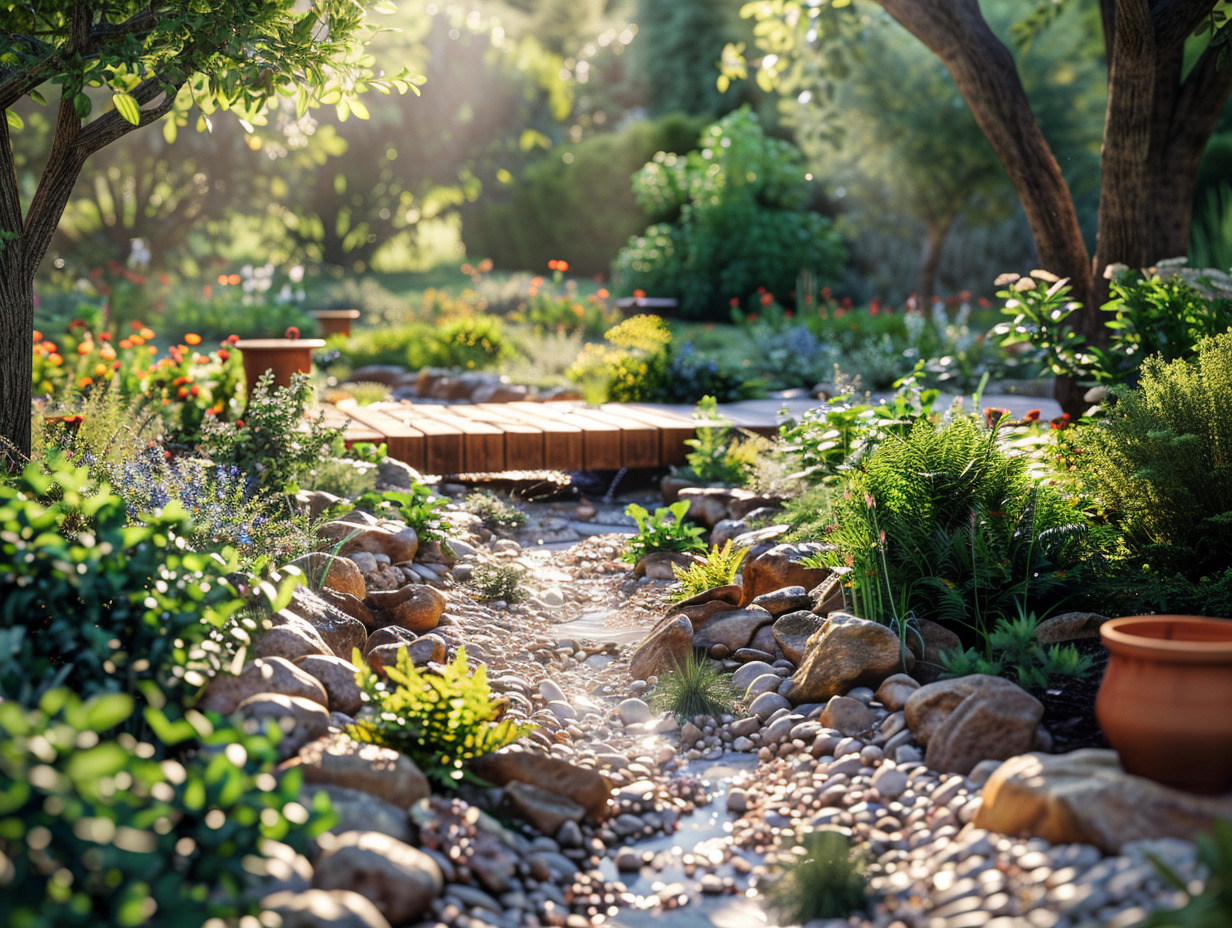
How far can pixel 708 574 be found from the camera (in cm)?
432

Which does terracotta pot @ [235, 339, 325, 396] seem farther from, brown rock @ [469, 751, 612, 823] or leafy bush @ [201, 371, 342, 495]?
brown rock @ [469, 751, 612, 823]

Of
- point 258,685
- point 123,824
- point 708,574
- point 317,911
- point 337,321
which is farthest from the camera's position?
point 337,321

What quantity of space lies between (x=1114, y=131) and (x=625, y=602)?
352 centimetres

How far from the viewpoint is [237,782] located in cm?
175

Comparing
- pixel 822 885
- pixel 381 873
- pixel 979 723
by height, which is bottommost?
pixel 822 885

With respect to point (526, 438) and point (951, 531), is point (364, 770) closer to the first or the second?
point (951, 531)

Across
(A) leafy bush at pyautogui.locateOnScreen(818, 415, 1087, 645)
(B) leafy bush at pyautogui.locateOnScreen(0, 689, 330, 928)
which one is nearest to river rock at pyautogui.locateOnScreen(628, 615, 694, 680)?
(A) leafy bush at pyautogui.locateOnScreen(818, 415, 1087, 645)

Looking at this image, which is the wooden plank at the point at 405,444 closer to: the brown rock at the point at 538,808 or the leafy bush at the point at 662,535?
the leafy bush at the point at 662,535

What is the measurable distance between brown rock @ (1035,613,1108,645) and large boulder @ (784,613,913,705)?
0.44 metres

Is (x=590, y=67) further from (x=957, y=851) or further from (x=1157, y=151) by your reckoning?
(x=957, y=851)

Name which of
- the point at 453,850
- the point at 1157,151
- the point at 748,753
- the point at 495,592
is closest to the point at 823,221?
the point at 1157,151

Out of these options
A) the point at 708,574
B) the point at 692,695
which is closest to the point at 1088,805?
the point at 692,695

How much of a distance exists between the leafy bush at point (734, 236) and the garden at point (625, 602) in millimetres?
6156

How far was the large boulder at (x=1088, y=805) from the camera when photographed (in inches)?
82.2
